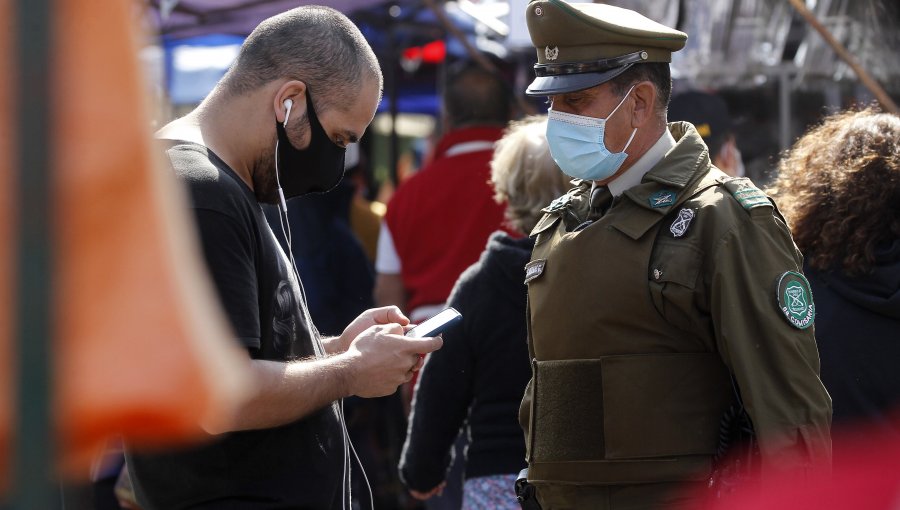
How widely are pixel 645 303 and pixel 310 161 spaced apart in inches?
35.3

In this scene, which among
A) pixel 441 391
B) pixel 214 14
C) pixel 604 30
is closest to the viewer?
pixel 604 30

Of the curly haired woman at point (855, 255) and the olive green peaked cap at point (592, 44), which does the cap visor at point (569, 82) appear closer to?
the olive green peaked cap at point (592, 44)

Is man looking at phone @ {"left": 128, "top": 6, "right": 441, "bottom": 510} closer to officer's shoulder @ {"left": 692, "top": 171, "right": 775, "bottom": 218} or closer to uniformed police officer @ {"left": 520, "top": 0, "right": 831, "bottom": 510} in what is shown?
uniformed police officer @ {"left": 520, "top": 0, "right": 831, "bottom": 510}

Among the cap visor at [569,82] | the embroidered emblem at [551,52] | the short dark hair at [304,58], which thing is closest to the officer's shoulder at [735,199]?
the cap visor at [569,82]

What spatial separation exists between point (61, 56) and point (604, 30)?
194 cm

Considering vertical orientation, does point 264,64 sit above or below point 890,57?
above

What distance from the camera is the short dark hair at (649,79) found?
263cm

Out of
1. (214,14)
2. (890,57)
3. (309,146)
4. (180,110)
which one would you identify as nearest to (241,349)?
(309,146)

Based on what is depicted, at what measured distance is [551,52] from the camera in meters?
2.72

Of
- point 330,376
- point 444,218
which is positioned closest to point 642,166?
point 330,376

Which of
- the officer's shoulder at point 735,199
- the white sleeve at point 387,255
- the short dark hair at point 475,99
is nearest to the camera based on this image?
the officer's shoulder at point 735,199

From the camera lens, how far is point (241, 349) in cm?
224

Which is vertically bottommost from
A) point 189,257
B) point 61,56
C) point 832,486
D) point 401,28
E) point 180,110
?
point 180,110

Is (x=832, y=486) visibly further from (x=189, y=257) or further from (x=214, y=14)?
(x=214, y=14)
